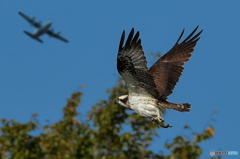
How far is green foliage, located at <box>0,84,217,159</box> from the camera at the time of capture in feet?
35.3

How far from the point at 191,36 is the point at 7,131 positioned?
754 cm

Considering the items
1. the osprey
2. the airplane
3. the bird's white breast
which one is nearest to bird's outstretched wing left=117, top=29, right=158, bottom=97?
the osprey

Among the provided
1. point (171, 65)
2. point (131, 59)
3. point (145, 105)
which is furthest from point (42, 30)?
point (131, 59)

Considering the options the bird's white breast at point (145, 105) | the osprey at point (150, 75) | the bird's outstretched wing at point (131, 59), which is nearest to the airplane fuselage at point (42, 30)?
the osprey at point (150, 75)

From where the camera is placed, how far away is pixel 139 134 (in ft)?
39.4

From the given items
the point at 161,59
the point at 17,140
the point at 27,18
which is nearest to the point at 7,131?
the point at 17,140

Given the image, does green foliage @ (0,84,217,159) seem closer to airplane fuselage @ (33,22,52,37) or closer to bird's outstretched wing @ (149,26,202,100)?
bird's outstretched wing @ (149,26,202,100)

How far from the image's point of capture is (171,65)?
16641 mm

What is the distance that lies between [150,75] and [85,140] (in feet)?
12.2

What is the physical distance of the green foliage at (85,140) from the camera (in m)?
10.8

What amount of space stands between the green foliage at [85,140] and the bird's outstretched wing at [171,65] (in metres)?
3.85

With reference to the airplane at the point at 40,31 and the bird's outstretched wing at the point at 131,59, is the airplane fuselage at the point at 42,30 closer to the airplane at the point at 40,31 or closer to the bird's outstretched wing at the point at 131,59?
the airplane at the point at 40,31

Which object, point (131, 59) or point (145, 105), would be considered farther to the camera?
point (145, 105)

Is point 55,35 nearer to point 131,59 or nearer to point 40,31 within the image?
point 40,31
